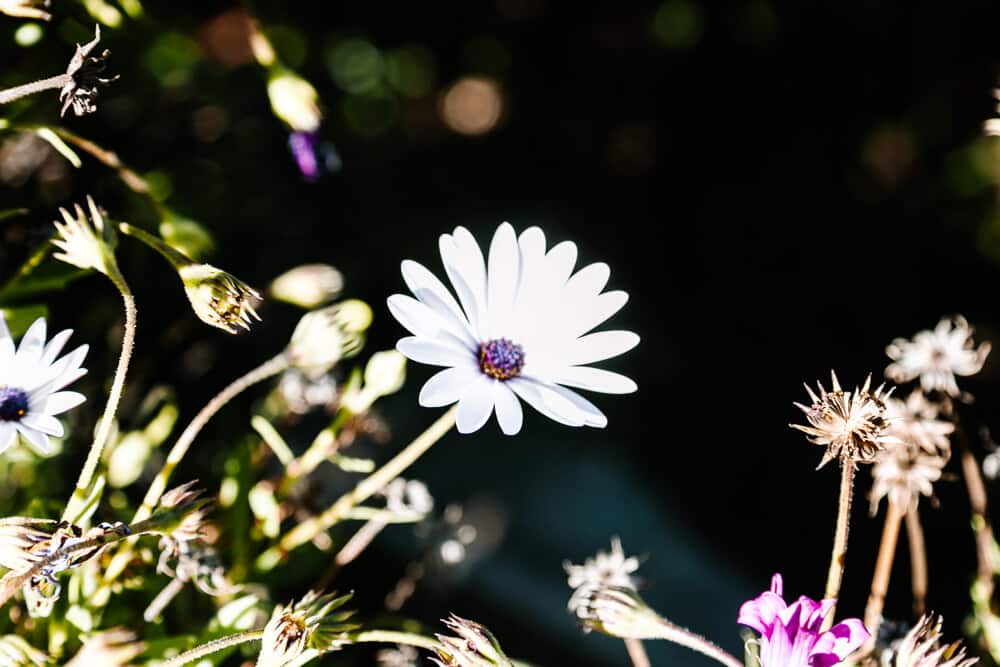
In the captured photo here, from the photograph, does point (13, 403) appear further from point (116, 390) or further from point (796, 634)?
point (796, 634)

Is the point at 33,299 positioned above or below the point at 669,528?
below

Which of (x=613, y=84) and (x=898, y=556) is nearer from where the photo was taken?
(x=898, y=556)

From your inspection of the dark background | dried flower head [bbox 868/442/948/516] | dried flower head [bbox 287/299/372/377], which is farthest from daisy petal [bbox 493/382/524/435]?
the dark background

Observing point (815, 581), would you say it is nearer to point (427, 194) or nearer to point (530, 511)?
point (530, 511)

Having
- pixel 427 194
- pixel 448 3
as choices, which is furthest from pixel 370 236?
pixel 448 3

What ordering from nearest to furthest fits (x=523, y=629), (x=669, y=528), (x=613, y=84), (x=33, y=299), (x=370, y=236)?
(x=33, y=299) < (x=523, y=629) < (x=669, y=528) < (x=370, y=236) < (x=613, y=84)

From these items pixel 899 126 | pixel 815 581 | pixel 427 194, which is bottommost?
pixel 815 581

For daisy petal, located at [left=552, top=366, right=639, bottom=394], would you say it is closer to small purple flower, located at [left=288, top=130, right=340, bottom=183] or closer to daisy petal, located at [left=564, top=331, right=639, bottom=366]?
daisy petal, located at [left=564, top=331, right=639, bottom=366]

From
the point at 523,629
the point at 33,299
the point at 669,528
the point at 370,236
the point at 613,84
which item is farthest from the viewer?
the point at 613,84
